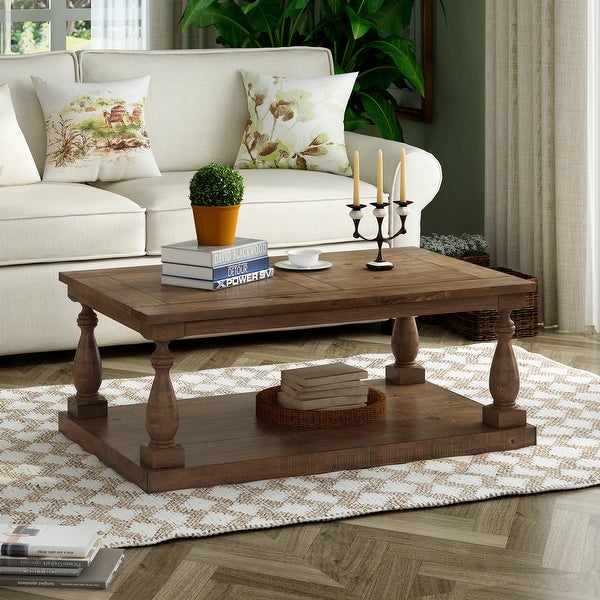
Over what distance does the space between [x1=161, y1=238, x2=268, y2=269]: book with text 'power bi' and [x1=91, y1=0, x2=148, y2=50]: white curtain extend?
3.62 metres

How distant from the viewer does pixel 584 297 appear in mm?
4453

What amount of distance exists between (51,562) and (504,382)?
4.17ft

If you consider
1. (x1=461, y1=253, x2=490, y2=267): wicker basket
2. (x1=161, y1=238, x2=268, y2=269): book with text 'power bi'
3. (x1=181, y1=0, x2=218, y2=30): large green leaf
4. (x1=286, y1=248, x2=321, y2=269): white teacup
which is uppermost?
(x1=181, y1=0, x2=218, y2=30): large green leaf

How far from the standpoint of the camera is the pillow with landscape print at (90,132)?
14.1 feet

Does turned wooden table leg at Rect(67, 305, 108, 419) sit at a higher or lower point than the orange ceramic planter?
lower

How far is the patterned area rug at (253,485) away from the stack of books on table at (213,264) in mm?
488

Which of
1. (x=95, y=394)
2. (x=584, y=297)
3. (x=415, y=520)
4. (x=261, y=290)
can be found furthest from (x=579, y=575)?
(x=584, y=297)

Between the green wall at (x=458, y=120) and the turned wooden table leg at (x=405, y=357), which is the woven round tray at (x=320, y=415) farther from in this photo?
the green wall at (x=458, y=120)

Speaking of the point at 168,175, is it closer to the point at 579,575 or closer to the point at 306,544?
the point at 306,544

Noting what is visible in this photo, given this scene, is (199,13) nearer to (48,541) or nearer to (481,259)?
(481,259)

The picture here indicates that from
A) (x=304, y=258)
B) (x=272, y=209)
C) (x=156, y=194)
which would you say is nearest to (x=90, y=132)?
(x=156, y=194)

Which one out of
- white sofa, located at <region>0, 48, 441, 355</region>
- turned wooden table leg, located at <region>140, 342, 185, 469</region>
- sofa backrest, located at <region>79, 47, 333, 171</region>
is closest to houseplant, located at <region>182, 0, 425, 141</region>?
white sofa, located at <region>0, 48, 441, 355</region>

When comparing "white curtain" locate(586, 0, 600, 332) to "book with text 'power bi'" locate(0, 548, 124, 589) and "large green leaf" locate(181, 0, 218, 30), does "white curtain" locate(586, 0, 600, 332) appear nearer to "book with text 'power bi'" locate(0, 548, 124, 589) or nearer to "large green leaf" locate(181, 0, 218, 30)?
"large green leaf" locate(181, 0, 218, 30)

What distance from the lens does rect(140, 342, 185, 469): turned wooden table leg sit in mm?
2727
